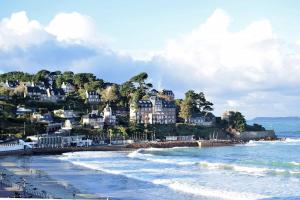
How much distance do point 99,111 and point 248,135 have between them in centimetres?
3027

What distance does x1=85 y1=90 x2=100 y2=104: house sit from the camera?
9725 centimetres

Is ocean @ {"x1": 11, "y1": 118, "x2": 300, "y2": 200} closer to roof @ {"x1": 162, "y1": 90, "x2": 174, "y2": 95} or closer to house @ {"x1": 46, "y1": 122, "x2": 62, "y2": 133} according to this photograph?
house @ {"x1": 46, "y1": 122, "x2": 62, "y2": 133}

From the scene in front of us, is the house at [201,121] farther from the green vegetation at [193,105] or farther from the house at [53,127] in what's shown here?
the house at [53,127]

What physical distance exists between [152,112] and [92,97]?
495 inches

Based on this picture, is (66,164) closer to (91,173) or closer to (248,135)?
(91,173)

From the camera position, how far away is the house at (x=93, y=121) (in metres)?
82.2

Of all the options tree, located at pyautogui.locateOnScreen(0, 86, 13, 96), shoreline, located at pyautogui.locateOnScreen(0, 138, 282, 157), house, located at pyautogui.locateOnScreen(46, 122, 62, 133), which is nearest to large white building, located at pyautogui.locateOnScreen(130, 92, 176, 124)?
shoreline, located at pyautogui.locateOnScreen(0, 138, 282, 157)

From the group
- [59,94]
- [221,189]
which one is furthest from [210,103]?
[221,189]

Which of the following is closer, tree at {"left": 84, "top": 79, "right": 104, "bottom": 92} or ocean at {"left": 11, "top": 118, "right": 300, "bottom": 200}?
ocean at {"left": 11, "top": 118, "right": 300, "bottom": 200}

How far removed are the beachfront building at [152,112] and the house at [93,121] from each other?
12.0m

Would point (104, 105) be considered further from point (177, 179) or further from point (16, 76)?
point (177, 179)

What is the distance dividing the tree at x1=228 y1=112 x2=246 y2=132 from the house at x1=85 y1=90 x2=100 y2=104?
88.5 feet

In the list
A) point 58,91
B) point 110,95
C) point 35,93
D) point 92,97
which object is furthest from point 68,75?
point 35,93

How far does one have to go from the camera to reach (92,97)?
97.9 meters
